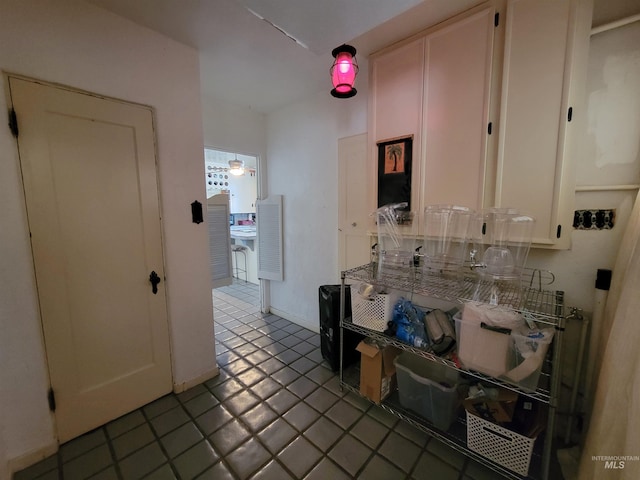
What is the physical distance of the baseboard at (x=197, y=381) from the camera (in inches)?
77.5

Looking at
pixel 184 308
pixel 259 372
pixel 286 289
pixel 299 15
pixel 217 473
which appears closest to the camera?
pixel 299 15

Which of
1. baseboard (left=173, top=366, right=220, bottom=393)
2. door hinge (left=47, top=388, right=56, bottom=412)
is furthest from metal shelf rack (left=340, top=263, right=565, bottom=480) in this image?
door hinge (left=47, top=388, right=56, bottom=412)

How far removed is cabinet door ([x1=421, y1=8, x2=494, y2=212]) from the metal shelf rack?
1.69ft

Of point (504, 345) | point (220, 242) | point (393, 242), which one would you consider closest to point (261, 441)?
point (504, 345)

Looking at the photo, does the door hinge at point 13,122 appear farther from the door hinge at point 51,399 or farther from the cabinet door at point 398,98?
the cabinet door at point 398,98

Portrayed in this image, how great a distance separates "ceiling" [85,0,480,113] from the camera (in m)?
1.21

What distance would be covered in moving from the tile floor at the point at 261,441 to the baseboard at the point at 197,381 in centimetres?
5

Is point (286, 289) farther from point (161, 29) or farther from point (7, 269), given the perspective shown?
point (161, 29)

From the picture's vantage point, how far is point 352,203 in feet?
7.86

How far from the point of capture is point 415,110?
1714 mm

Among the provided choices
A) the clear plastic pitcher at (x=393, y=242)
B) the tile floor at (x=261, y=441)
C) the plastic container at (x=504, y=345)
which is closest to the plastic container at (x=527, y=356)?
the plastic container at (x=504, y=345)

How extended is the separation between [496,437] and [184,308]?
2123mm

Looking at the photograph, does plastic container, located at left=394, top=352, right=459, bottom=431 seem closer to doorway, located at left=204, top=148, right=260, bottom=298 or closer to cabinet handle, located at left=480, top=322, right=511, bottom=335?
cabinet handle, located at left=480, top=322, right=511, bottom=335

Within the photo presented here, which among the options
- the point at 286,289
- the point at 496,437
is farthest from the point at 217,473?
the point at 286,289
